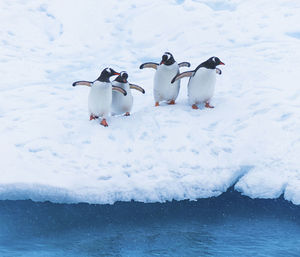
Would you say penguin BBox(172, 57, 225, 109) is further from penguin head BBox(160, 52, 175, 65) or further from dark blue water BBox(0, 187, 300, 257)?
dark blue water BBox(0, 187, 300, 257)

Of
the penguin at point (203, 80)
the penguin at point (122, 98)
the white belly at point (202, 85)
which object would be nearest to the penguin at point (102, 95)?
the penguin at point (122, 98)

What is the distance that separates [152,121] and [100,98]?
61cm

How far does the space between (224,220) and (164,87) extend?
1.97 m

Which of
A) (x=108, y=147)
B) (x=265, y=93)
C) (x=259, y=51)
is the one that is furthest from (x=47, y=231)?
(x=259, y=51)

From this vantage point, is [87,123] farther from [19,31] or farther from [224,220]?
[19,31]

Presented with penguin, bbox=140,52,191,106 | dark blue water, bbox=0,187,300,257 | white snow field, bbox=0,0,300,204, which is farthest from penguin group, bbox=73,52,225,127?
dark blue water, bbox=0,187,300,257

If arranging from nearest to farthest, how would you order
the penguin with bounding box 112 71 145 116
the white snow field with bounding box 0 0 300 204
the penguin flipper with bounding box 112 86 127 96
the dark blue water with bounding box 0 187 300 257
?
the dark blue water with bounding box 0 187 300 257 < the white snow field with bounding box 0 0 300 204 < the penguin flipper with bounding box 112 86 127 96 < the penguin with bounding box 112 71 145 116

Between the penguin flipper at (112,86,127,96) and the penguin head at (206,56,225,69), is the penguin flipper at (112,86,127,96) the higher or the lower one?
the lower one

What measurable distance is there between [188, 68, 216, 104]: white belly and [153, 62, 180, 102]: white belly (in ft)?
0.70

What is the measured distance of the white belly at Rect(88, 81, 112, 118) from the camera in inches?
197

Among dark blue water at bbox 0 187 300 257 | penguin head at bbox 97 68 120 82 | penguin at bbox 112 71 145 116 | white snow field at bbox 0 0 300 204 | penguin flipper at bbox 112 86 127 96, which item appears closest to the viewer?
dark blue water at bbox 0 187 300 257

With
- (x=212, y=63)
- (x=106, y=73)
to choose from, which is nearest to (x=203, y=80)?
(x=212, y=63)

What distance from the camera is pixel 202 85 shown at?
17.3 feet

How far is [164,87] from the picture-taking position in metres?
5.47
